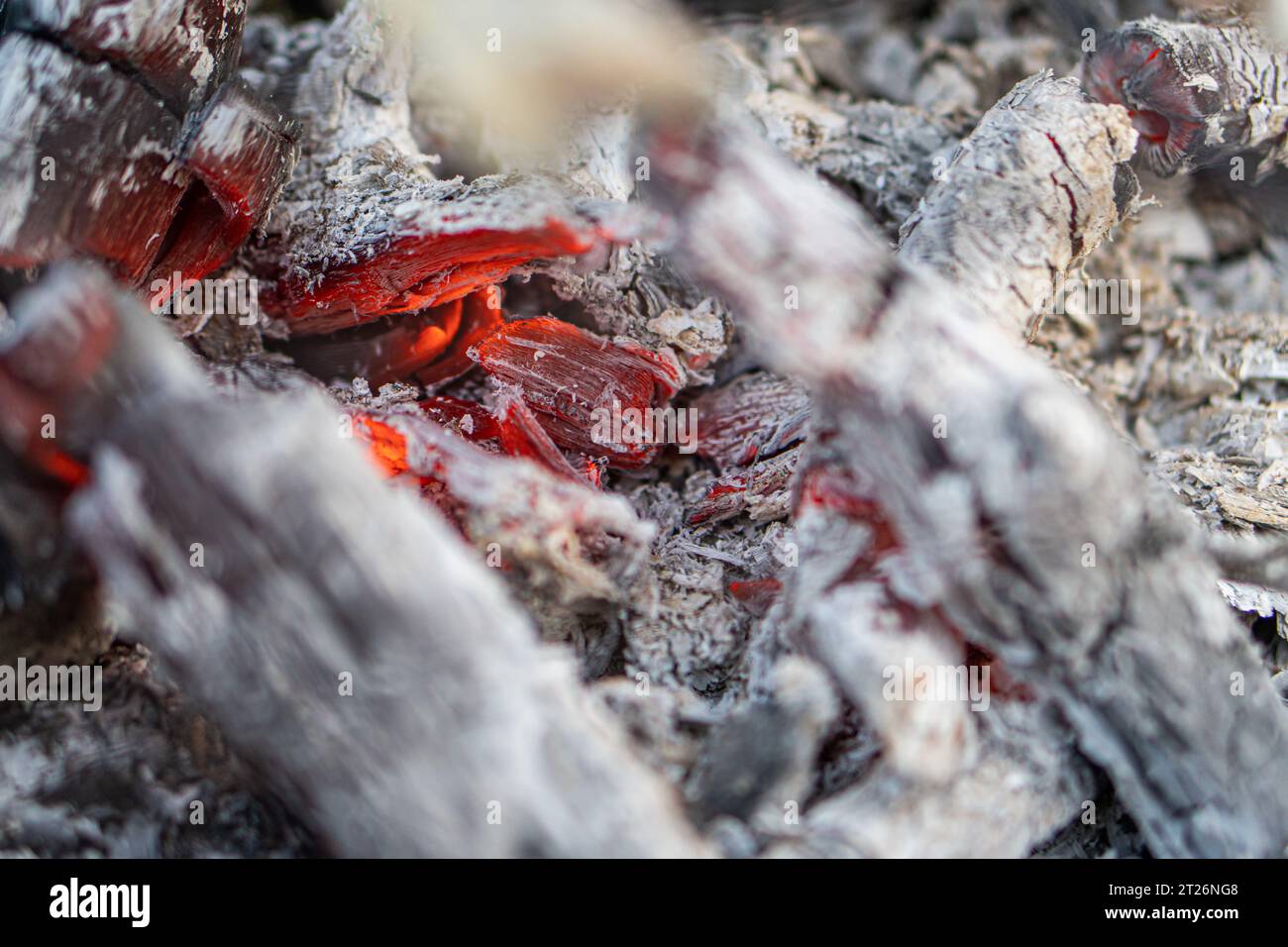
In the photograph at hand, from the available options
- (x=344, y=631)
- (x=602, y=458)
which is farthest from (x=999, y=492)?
(x=602, y=458)

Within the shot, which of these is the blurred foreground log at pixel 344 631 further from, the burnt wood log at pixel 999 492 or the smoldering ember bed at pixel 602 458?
the burnt wood log at pixel 999 492

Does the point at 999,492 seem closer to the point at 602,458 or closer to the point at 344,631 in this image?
the point at 344,631

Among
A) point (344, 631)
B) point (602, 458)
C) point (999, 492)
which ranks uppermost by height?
point (999, 492)

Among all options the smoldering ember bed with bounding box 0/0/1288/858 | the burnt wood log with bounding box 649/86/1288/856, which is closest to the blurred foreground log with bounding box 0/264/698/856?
the smoldering ember bed with bounding box 0/0/1288/858

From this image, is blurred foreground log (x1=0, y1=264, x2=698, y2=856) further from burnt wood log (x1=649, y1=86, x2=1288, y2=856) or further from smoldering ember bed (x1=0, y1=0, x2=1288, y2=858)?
burnt wood log (x1=649, y1=86, x2=1288, y2=856)

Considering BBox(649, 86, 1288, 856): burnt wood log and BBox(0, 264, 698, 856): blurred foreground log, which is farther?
BBox(649, 86, 1288, 856): burnt wood log

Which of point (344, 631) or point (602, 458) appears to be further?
point (602, 458)

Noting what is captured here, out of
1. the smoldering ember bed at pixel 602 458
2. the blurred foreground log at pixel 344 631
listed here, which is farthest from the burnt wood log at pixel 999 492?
the blurred foreground log at pixel 344 631
